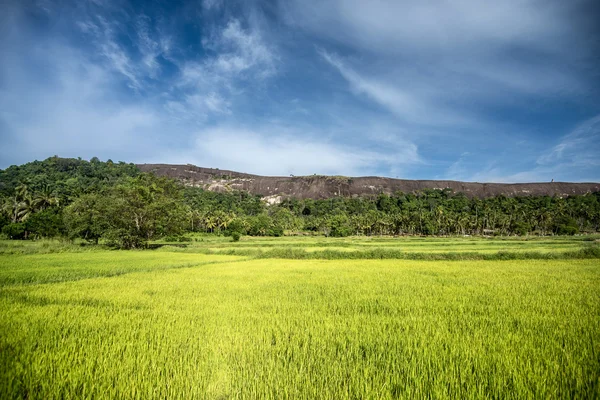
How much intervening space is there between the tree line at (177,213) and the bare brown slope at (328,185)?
596 inches

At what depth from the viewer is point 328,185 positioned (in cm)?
16288

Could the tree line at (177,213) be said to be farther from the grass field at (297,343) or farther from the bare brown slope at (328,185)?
the grass field at (297,343)

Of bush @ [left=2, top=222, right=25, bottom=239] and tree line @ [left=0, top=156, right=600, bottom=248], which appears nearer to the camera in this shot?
tree line @ [left=0, top=156, right=600, bottom=248]

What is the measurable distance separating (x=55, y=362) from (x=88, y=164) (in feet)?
449

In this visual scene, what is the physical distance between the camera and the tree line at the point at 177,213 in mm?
32500

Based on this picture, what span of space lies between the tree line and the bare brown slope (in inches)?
596

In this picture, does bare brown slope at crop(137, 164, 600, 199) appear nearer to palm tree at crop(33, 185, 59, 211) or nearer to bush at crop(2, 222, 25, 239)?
Answer: palm tree at crop(33, 185, 59, 211)

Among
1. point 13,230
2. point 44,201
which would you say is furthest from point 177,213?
point 44,201

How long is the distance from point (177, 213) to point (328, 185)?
131m

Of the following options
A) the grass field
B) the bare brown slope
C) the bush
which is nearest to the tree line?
the bush

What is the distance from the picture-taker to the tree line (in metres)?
32.5

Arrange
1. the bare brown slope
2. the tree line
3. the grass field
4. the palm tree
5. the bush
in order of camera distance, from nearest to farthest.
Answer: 1. the grass field
2. the tree line
3. the bush
4. the palm tree
5. the bare brown slope

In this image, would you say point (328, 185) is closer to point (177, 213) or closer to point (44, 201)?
point (44, 201)

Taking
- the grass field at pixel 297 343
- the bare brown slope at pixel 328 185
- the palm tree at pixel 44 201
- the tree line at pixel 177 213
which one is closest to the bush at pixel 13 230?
the tree line at pixel 177 213
